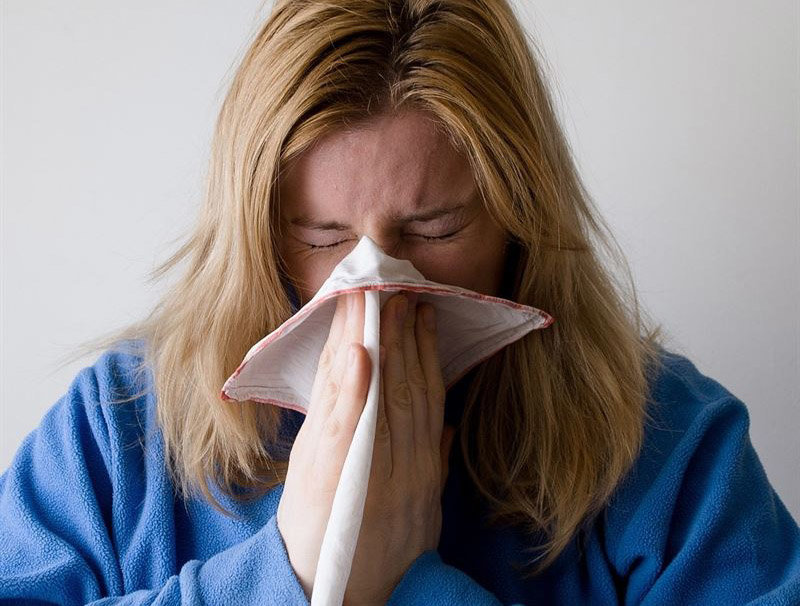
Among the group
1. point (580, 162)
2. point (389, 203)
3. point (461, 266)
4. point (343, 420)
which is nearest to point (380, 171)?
point (389, 203)

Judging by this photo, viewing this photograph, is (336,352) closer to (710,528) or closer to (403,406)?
(403,406)

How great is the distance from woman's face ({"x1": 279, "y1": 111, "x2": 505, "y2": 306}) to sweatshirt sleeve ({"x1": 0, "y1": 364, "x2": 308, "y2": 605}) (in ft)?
0.98

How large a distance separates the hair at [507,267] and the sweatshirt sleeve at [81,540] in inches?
3.4

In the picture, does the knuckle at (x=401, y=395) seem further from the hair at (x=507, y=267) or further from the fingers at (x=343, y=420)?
the hair at (x=507, y=267)

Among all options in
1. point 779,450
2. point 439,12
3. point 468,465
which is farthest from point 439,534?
point 779,450

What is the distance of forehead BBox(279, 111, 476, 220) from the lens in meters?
1.12

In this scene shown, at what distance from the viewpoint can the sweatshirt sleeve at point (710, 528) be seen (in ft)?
3.96

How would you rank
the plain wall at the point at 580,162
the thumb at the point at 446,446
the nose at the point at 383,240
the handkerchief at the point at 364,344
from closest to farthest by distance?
the handkerchief at the point at 364,344 → the nose at the point at 383,240 → the thumb at the point at 446,446 → the plain wall at the point at 580,162

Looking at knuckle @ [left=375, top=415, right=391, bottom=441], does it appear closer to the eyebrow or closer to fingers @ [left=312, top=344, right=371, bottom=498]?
fingers @ [left=312, top=344, right=371, bottom=498]

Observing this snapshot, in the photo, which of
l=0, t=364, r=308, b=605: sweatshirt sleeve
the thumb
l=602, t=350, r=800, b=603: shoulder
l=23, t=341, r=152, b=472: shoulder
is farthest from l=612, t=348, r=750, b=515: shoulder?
l=23, t=341, r=152, b=472: shoulder

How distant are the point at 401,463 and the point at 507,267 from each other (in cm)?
28

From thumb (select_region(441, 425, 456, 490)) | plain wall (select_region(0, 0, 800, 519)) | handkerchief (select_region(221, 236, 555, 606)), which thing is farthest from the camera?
plain wall (select_region(0, 0, 800, 519))

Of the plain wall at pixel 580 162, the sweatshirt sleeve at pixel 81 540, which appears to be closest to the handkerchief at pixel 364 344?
the sweatshirt sleeve at pixel 81 540

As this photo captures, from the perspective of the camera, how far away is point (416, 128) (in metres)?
1.14
